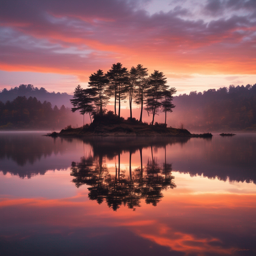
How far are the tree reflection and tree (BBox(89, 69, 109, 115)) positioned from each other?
5901cm

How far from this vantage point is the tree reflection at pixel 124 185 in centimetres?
862

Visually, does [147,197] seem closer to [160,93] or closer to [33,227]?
[33,227]

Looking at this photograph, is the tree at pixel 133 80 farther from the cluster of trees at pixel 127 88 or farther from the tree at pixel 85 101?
the tree at pixel 85 101

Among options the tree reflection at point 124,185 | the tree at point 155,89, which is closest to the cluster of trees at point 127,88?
the tree at point 155,89

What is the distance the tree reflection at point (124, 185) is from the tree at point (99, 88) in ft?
194

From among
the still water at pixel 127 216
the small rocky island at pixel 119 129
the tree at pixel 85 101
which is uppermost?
the tree at pixel 85 101

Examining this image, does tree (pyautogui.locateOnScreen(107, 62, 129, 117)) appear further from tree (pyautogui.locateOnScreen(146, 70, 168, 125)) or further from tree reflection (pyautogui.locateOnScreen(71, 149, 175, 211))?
tree reflection (pyautogui.locateOnScreen(71, 149, 175, 211))

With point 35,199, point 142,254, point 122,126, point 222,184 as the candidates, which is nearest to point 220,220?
point 142,254

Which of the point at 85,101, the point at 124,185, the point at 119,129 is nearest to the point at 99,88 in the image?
the point at 85,101

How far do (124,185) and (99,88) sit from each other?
66304mm

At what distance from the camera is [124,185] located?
10.6 metres

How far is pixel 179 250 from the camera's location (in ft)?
17.3

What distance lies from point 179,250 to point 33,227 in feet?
12.0

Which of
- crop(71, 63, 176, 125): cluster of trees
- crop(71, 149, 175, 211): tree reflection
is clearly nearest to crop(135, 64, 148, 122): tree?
crop(71, 63, 176, 125): cluster of trees
